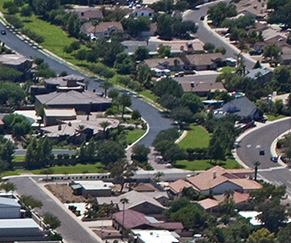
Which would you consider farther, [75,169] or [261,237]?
[75,169]

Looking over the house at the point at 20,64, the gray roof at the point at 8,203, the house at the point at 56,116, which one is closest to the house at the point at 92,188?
the gray roof at the point at 8,203

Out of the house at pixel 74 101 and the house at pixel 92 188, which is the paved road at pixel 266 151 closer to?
the house at pixel 92 188

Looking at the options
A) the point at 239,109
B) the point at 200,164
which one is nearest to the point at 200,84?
the point at 239,109

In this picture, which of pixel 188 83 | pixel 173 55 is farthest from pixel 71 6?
pixel 188 83

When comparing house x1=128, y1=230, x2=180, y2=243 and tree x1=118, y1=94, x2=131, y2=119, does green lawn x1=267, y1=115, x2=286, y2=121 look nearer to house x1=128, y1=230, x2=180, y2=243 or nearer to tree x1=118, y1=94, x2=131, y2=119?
tree x1=118, y1=94, x2=131, y2=119

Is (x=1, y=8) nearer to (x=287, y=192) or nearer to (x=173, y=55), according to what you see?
(x=173, y=55)

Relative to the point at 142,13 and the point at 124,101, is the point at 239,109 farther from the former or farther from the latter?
the point at 142,13

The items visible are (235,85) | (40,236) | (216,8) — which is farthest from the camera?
(216,8)
